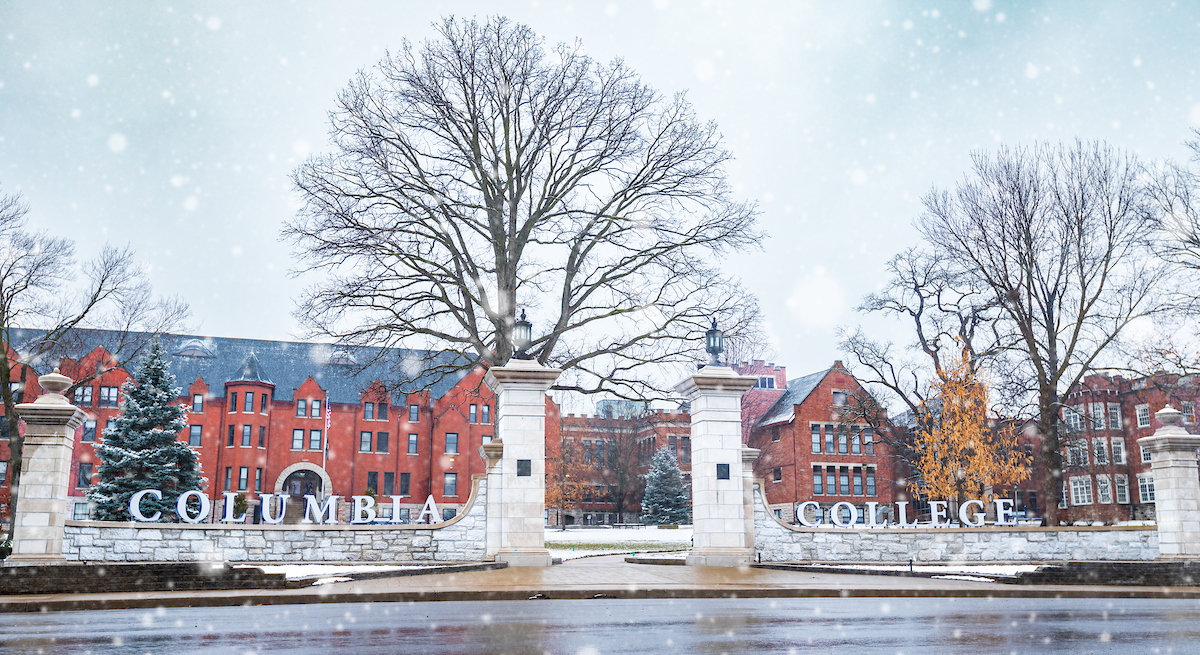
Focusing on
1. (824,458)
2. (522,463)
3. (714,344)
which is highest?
(714,344)

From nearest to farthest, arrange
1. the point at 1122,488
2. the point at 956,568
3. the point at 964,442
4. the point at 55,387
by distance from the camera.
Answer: the point at 55,387, the point at 956,568, the point at 964,442, the point at 1122,488

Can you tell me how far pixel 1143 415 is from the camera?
209 ft

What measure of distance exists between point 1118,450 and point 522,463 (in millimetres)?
61998

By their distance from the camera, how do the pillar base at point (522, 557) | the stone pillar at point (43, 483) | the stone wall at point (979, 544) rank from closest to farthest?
the stone pillar at point (43, 483) < the pillar base at point (522, 557) < the stone wall at point (979, 544)

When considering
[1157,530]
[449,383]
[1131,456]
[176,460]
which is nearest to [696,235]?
[1157,530]

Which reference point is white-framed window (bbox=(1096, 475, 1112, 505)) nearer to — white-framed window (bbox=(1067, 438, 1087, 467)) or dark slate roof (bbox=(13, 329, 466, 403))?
white-framed window (bbox=(1067, 438, 1087, 467))

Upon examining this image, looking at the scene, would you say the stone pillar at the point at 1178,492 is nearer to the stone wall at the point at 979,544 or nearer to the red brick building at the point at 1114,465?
the stone wall at the point at 979,544

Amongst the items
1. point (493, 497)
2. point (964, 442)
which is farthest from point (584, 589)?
point (964, 442)

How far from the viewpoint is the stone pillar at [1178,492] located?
62.1ft

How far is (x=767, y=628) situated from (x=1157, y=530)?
1637 centimetres

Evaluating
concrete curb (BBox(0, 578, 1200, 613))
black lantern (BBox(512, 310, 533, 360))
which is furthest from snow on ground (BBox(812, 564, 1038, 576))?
black lantern (BBox(512, 310, 533, 360))

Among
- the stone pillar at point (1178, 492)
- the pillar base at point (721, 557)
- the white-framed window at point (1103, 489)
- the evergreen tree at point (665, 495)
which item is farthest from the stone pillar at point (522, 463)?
the white-framed window at point (1103, 489)

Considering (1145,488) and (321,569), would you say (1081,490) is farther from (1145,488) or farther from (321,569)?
(321,569)

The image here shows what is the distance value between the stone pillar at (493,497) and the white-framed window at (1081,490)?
199 feet
